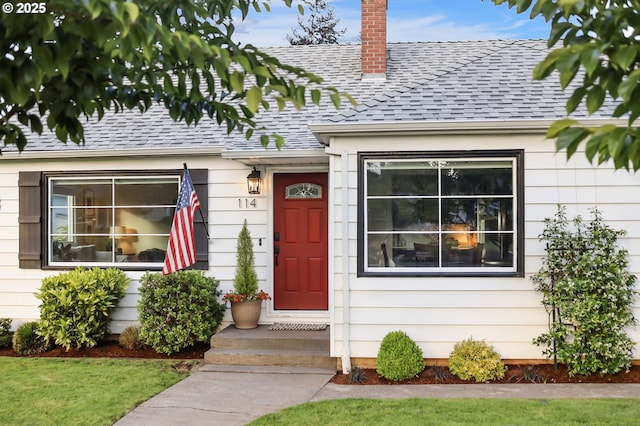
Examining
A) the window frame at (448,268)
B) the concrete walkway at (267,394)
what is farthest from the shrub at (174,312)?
the window frame at (448,268)

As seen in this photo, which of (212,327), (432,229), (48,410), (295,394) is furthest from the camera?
(212,327)

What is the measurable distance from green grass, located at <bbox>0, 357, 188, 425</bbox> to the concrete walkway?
0.24 meters

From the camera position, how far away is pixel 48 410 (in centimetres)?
519

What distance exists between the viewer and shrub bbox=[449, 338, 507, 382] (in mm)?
6016

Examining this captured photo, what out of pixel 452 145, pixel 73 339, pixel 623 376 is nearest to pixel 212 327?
pixel 73 339

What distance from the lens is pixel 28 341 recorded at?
7.54 meters

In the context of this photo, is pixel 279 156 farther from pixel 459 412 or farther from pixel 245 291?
pixel 459 412

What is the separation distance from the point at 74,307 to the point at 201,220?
200 cm

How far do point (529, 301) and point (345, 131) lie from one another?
283cm

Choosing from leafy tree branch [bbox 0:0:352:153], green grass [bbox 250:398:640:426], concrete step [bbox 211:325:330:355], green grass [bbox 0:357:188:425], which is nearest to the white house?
concrete step [bbox 211:325:330:355]

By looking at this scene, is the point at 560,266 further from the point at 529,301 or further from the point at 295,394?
the point at 295,394

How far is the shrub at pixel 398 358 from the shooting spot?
19.7 feet

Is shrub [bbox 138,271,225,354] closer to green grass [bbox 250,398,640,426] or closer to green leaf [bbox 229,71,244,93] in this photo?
green grass [bbox 250,398,640,426]

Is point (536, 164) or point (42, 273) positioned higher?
point (536, 164)
